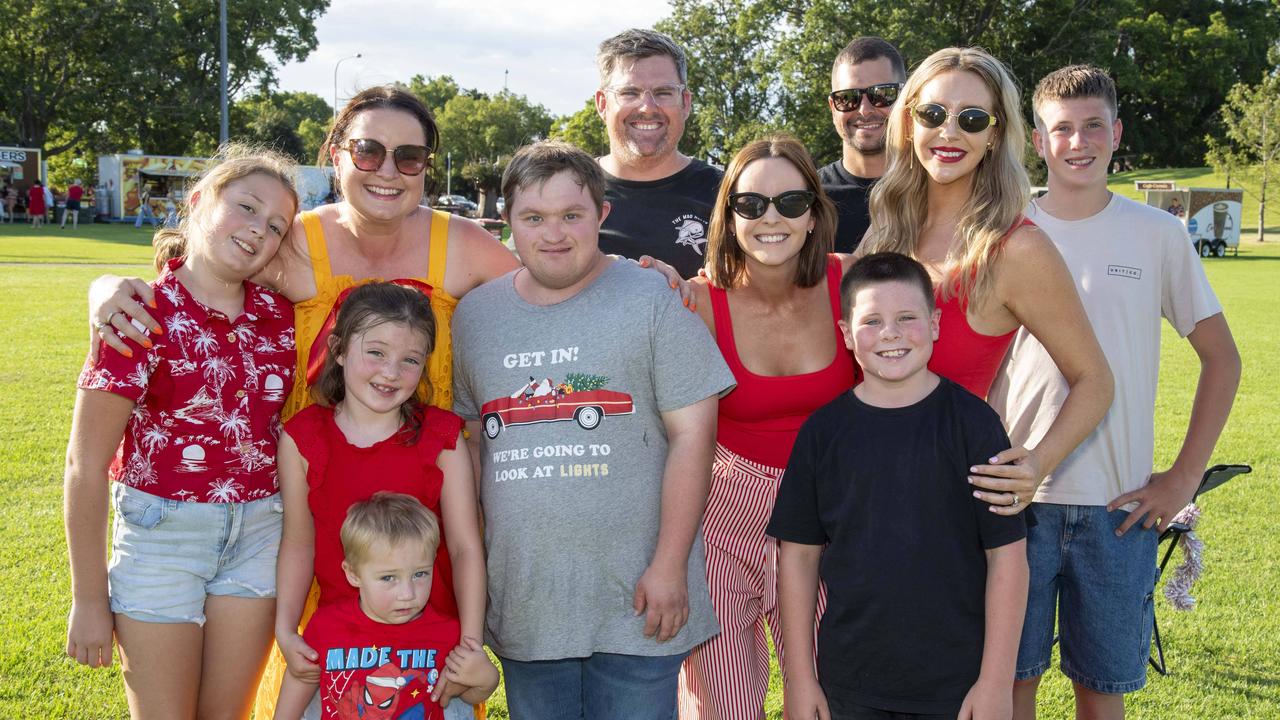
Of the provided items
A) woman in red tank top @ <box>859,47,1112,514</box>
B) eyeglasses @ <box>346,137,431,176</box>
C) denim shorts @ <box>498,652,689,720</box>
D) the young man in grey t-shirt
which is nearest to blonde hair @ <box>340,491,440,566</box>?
the young man in grey t-shirt

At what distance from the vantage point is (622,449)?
2943 millimetres

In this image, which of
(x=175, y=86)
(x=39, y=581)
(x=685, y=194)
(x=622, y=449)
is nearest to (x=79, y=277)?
(x=39, y=581)

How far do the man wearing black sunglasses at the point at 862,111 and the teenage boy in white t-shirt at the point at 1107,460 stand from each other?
4.87 ft

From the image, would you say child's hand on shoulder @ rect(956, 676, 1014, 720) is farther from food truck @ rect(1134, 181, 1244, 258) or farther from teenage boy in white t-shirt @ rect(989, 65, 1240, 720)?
food truck @ rect(1134, 181, 1244, 258)

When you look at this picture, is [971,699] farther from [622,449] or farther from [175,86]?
[175,86]

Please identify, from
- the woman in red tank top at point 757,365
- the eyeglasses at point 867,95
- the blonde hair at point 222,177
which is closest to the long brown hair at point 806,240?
the woman in red tank top at point 757,365

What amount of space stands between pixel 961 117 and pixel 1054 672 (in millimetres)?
3096

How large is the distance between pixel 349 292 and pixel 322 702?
1.34 m

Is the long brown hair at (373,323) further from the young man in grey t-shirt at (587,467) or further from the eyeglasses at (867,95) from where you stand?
the eyeglasses at (867,95)

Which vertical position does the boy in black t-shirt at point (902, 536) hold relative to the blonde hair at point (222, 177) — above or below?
below

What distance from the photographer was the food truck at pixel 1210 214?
38.4 metres

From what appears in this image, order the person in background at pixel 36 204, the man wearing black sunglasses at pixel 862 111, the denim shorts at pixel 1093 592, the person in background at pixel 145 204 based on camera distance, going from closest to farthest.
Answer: the denim shorts at pixel 1093 592 → the man wearing black sunglasses at pixel 862 111 → the person in background at pixel 36 204 → the person in background at pixel 145 204

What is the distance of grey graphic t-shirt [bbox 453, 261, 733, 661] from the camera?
2914 millimetres

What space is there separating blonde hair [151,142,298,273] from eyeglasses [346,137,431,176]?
0.82 ft
